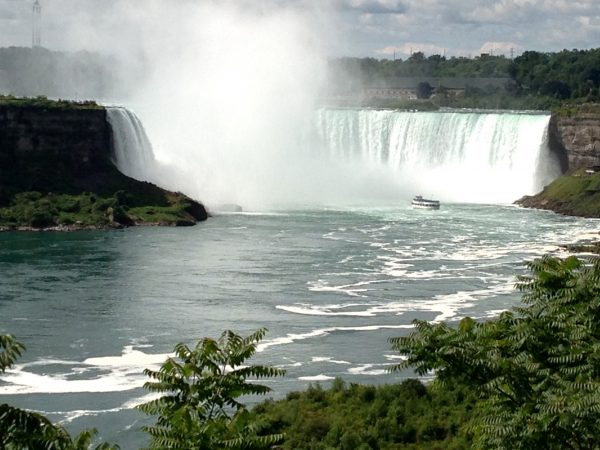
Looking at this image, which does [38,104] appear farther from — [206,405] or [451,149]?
[206,405]

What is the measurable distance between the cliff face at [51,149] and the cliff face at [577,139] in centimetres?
2540

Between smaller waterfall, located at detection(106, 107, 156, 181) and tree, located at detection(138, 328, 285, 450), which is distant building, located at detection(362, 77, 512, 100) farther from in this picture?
tree, located at detection(138, 328, 285, 450)

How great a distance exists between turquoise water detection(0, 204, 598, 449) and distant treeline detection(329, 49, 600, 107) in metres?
41.1

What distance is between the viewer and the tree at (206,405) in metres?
10.2

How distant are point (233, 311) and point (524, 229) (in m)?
22.6

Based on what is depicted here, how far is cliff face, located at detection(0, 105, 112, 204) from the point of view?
58062 millimetres

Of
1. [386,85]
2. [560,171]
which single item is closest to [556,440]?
[560,171]

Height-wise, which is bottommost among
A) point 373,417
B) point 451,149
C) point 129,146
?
point 373,417

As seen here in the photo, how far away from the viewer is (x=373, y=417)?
2172cm

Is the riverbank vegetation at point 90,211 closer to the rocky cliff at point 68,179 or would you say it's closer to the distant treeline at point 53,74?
the rocky cliff at point 68,179

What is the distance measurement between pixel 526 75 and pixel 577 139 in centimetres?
4314

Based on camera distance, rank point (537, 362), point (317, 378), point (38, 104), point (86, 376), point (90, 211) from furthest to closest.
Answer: point (38, 104), point (90, 211), point (86, 376), point (317, 378), point (537, 362)

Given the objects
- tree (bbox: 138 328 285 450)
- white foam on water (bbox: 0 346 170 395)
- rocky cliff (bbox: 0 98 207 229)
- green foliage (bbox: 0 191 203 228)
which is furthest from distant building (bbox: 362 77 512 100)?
tree (bbox: 138 328 285 450)

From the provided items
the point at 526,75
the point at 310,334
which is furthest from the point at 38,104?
the point at 526,75
